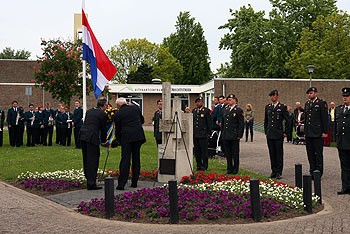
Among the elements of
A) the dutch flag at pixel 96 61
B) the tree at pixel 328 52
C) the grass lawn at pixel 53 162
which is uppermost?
the tree at pixel 328 52

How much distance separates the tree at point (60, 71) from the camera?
2422cm

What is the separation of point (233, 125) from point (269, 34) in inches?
1723

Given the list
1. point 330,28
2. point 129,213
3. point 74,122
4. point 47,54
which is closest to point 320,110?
point 129,213

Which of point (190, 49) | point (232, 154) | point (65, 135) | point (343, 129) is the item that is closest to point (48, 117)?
point (65, 135)

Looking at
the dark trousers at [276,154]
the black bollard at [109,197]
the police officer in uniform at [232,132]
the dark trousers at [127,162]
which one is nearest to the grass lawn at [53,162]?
the police officer in uniform at [232,132]

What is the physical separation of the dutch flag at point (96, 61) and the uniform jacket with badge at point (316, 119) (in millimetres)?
6893

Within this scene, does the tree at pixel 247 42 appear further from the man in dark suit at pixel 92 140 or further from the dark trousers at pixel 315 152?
the man in dark suit at pixel 92 140

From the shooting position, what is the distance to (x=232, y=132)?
541 inches

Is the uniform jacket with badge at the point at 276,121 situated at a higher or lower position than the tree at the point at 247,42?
lower

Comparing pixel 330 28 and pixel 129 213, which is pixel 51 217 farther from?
pixel 330 28

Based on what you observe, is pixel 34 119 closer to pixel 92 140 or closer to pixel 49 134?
pixel 49 134

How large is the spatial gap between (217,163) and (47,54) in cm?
1216

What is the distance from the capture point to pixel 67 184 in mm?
11609

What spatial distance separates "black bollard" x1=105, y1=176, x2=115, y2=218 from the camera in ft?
28.0
